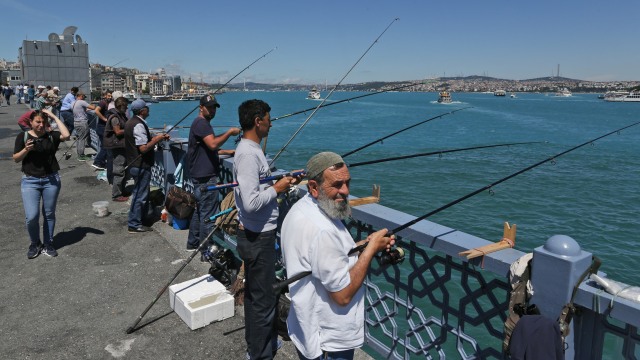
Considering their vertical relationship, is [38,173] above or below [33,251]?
above

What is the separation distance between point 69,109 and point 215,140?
10.6 meters

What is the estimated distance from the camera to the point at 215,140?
491 centimetres

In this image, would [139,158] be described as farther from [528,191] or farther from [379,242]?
[528,191]

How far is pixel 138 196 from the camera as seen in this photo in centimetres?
639

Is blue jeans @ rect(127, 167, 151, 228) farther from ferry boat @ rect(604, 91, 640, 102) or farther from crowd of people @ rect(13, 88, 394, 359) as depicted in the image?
ferry boat @ rect(604, 91, 640, 102)

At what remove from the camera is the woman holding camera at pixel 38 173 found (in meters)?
5.27

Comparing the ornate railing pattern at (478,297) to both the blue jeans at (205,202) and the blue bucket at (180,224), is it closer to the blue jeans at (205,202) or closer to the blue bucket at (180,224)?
the blue jeans at (205,202)

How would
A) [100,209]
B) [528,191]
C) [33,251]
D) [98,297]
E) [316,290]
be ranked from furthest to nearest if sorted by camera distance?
[528,191]
[100,209]
[33,251]
[98,297]
[316,290]

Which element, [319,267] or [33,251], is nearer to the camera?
[319,267]

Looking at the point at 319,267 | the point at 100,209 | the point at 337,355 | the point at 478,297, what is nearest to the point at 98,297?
the point at 100,209

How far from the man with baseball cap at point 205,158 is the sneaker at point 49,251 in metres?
1.82

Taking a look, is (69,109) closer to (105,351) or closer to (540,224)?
(105,351)

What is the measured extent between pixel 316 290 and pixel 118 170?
6280 mm

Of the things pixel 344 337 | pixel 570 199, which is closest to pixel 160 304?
pixel 344 337
